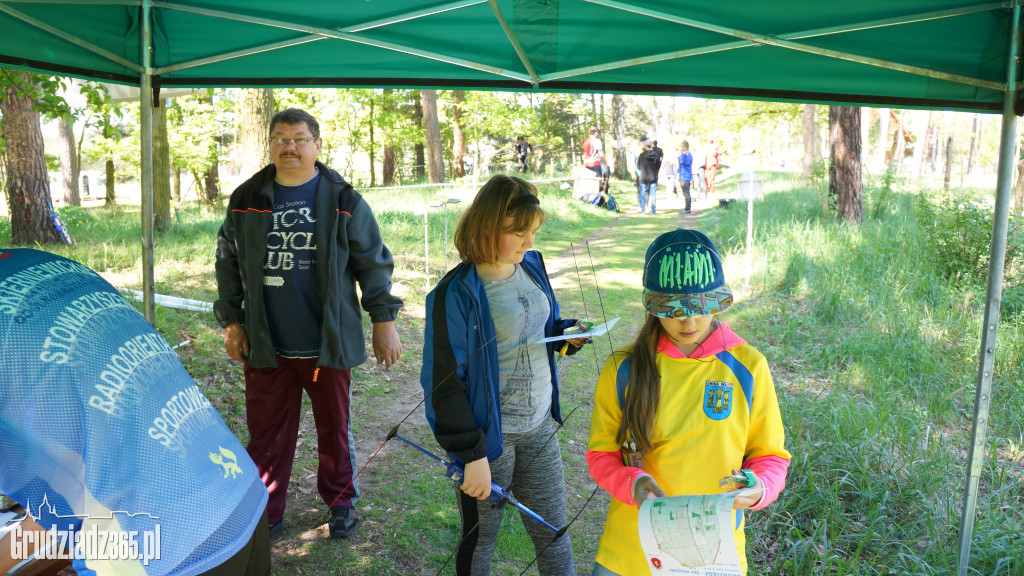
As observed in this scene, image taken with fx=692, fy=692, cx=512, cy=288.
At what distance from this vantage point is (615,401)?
2033 millimetres

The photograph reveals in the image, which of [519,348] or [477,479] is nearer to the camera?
[477,479]

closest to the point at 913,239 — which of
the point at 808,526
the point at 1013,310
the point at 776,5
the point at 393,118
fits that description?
the point at 1013,310

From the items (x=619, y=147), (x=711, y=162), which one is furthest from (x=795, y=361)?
(x=619, y=147)

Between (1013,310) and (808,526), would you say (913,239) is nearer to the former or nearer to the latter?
(1013,310)

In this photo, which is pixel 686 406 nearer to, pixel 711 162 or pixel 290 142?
pixel 290 142

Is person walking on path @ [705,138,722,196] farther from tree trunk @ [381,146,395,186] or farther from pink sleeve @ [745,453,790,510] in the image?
pink sleeve @ [745,453,790,510]

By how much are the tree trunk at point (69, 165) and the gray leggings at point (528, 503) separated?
67.4 feet

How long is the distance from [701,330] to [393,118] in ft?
65.5

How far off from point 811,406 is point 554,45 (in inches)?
124

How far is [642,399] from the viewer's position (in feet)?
6.38

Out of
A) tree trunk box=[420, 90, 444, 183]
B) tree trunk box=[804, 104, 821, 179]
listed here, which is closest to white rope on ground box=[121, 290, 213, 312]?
tree trunk box=[420, 90, 444, 183]

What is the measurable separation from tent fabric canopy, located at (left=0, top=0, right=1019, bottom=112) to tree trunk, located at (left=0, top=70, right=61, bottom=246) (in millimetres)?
7392

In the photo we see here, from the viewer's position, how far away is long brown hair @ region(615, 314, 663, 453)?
1.95m

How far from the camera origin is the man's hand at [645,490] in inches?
70.3
